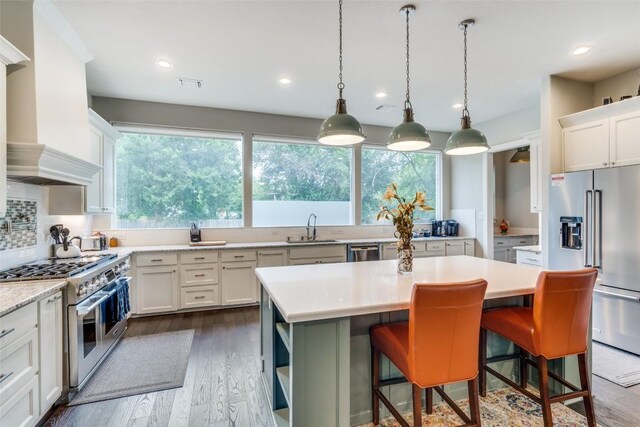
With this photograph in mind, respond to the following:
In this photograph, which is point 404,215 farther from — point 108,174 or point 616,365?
point 108,174

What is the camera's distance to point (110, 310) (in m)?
2.79

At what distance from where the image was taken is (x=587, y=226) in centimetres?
312

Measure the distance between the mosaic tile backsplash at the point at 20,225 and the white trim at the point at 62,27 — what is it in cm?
140

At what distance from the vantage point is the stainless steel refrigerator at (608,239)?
9.26 ft

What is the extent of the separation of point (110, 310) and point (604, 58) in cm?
534

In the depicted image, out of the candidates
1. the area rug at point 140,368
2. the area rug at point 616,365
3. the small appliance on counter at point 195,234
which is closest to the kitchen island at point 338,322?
the area rug at point 140,368

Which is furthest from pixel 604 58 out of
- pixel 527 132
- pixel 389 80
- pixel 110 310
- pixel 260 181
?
pixel 110 310

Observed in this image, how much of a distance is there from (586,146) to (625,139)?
0.34 m

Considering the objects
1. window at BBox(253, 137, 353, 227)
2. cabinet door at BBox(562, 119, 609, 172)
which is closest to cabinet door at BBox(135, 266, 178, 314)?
window at BBox(253, 137, 353, 227)

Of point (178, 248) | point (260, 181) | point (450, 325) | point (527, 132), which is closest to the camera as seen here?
point (450, 325)

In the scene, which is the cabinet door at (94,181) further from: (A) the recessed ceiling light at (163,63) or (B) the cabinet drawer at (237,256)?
(B) the cabinet drawer at (237,256)

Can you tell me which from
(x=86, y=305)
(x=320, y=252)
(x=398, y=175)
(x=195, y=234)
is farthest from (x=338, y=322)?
(x=398, y=175)

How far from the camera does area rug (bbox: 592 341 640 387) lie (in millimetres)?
2439

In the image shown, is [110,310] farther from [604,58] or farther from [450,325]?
[604,58]
